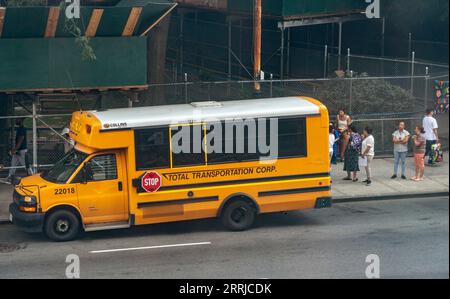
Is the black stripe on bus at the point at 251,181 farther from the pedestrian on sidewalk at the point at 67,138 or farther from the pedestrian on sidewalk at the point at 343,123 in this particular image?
the pedestrian on sidewalk at the point at 343,123

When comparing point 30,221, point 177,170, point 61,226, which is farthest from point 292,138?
point 30,221

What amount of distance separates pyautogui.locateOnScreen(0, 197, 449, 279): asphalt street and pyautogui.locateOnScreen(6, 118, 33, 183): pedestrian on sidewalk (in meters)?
3.86

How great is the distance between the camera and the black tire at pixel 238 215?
594 inches

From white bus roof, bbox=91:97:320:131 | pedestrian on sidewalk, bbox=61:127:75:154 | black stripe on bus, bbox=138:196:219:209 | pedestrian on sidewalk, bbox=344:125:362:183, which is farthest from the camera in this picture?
pedestrian on sidewalk, bbox=61:127:75:154

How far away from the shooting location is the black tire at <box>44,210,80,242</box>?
1459 cm

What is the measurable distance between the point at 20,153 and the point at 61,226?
559cm

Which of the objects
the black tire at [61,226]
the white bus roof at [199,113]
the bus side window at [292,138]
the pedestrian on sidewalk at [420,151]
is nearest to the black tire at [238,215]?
the bus side window at [292,138]

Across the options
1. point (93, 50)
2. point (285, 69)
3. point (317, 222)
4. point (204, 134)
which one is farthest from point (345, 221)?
point (285, 69)

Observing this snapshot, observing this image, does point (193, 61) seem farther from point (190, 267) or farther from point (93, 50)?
point (190, 267)

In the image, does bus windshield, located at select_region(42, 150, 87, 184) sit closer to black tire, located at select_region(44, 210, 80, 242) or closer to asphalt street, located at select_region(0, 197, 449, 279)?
black tire, located at select_region(44, 210, 80, 242)

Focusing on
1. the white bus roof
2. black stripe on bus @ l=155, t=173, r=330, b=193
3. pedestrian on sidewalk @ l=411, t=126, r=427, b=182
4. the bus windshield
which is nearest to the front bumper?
the bus windshield

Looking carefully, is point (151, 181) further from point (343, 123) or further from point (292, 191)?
point (343, 123)

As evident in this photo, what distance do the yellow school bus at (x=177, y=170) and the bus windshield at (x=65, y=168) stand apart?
3cm
